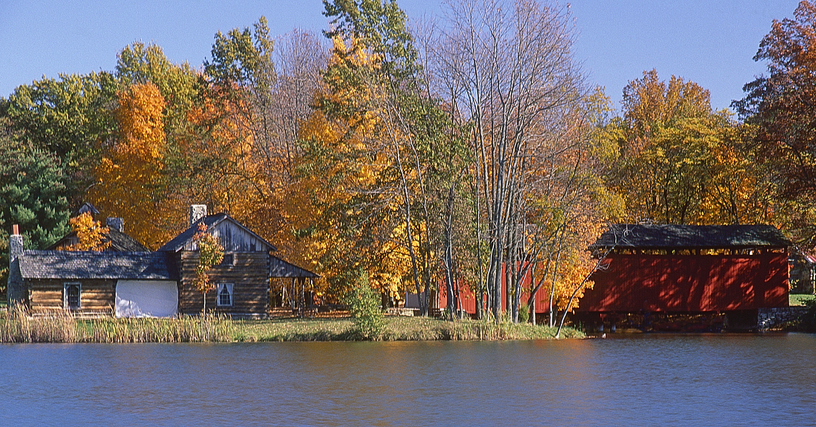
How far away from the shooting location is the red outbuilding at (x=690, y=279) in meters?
42.4

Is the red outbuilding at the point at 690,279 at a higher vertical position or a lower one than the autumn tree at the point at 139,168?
lower

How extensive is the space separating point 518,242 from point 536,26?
8.25 m

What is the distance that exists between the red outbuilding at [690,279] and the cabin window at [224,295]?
54.1 ft

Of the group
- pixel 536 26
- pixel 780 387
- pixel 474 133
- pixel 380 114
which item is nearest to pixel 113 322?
pixel 380 114

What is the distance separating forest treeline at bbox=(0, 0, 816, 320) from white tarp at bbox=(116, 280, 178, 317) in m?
6.06

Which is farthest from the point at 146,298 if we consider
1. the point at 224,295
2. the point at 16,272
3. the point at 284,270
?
the point at 284,270

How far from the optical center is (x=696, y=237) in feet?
137

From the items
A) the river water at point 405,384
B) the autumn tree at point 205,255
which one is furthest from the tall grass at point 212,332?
the autumn tree at point 205,255

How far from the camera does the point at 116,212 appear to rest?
5200 centimetres

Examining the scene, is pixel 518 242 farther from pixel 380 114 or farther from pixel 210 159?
pixel 210 159

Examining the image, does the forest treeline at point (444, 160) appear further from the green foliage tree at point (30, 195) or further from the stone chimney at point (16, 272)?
the stone chimney at point (16, 272)

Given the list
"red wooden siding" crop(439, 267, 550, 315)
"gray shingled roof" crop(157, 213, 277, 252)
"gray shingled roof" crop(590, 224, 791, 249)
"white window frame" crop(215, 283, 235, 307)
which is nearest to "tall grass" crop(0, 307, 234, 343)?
"gray shingled roof" crop(157, 213, 277, 252)

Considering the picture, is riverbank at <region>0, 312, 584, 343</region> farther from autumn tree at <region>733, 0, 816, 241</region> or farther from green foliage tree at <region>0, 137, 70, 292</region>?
green foliage tree at <region>0, 137, 70, 292</region>

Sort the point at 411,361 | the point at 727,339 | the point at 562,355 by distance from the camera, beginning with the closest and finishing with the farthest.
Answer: the point at 411,361, the point at 562,355, the point at 727,339
